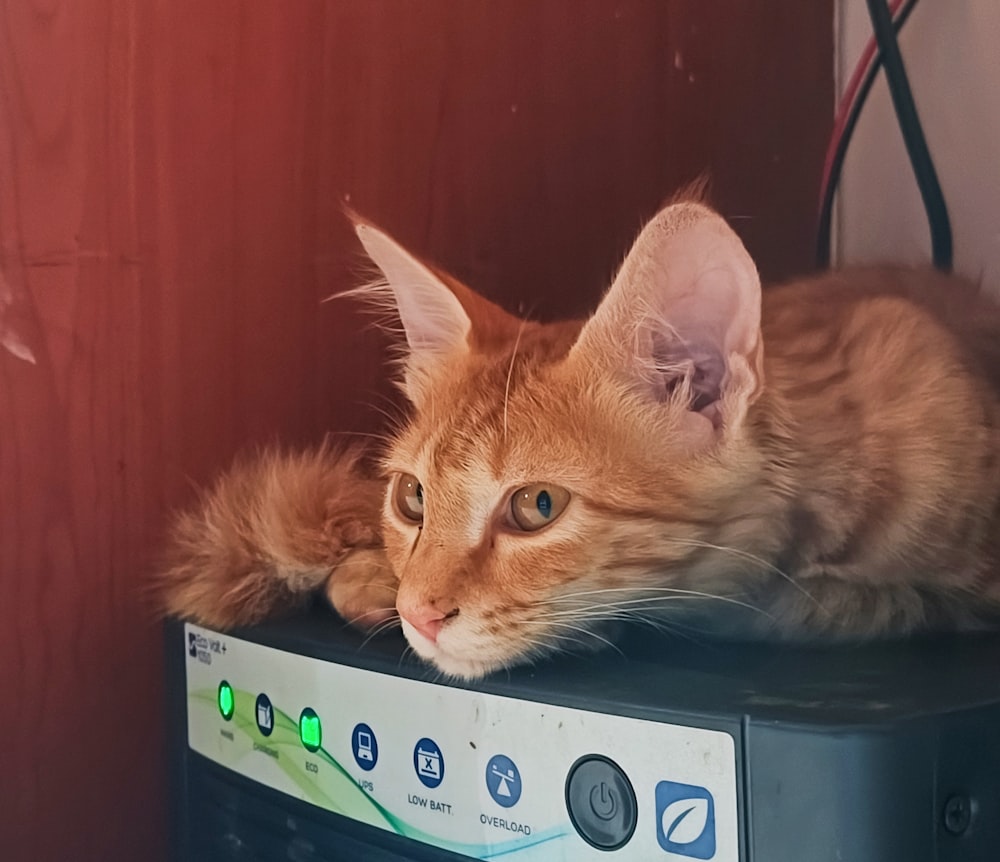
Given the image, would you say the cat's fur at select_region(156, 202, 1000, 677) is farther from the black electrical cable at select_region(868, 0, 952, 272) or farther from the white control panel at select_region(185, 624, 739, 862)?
the black electrical cable at select_region(868, 0, 952, 272)

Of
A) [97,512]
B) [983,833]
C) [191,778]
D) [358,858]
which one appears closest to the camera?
[983,833]

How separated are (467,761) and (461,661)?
64 millimetres

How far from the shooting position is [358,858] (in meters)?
0.69

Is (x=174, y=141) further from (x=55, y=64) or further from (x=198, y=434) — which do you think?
(x=198, y=434)

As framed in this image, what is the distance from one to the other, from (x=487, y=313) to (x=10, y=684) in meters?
0.50

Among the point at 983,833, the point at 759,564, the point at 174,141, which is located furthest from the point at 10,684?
the point at 983,833

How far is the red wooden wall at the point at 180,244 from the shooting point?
3.00ft

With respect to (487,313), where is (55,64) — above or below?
above

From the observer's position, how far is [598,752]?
0.55 meters

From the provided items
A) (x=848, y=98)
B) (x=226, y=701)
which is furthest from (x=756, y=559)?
(x=848, y=98)

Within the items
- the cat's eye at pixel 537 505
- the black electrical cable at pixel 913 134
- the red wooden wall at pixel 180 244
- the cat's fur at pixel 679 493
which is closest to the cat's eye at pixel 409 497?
the cat's fur at pixel 679 493

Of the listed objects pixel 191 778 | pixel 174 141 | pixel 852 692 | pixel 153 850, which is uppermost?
pixel 174 141

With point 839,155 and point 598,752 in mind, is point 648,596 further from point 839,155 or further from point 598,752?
point 839,155

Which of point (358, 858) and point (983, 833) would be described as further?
point (358, 858)
